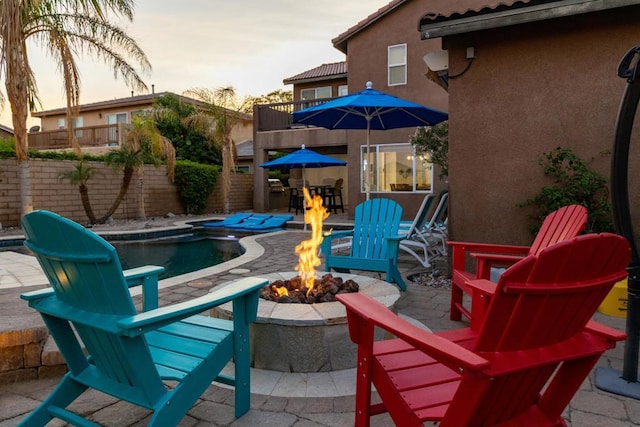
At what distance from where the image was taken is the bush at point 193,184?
14828mm

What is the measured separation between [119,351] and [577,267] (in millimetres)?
1583

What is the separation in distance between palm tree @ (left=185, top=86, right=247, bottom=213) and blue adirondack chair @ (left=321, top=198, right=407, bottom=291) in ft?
35.4

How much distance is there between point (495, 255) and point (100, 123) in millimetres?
23183

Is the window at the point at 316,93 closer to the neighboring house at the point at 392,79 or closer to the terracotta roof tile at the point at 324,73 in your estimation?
the terracotta roof tile at the point at 324,73

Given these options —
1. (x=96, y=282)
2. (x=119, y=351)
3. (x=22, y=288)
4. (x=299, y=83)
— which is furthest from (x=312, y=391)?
(x=299, y=83)

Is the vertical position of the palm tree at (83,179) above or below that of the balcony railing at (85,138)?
below

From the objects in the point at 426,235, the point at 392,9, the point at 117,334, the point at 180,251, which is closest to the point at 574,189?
the point at 426,235

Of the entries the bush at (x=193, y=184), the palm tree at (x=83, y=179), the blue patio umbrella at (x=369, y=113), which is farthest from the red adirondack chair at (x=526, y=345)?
the bush at (x=193, y=184)

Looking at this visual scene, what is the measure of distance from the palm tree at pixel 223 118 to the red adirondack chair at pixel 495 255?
40.1 feet

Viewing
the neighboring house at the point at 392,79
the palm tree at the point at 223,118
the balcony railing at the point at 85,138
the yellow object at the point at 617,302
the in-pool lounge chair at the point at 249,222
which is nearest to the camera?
the yellow object at the point at 617,302

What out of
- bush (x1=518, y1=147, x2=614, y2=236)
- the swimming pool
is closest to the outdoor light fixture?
bush (x1=518, y1=147, x2=614, y2=236)

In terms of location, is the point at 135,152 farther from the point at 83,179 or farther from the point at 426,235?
the point at 426,235

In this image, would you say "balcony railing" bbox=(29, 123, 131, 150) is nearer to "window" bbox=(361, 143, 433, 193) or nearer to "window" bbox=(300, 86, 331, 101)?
"window" bbox=(300, 86, 331, 101)

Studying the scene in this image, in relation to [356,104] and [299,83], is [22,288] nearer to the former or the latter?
[356,104]
